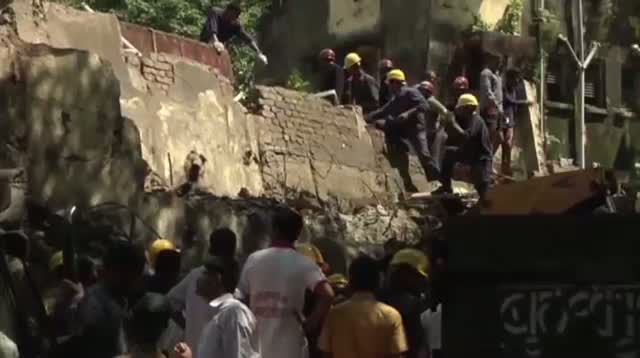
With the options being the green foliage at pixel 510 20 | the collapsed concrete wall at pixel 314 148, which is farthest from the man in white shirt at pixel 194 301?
the green foliage at pixel 510 20

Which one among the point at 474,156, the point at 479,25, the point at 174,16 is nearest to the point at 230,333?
the point at 474,156

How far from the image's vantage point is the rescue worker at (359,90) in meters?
21.5

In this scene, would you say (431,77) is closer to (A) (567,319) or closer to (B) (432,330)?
(B) (432,330)

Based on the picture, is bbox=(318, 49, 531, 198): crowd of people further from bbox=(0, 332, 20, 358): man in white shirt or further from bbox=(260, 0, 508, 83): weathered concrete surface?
bbox=(0, 332, 20, 358): man in white shirt

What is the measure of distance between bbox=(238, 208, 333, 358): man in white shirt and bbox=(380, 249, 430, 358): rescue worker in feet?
1.39

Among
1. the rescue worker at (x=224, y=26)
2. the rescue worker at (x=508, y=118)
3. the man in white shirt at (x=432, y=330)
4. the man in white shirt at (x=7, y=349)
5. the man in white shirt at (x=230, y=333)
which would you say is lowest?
the man in white shirt at (x=432, y=330)

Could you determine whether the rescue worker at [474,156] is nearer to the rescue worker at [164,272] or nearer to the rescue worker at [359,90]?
the rescue worker at [359,90]

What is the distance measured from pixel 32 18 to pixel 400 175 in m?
5.91

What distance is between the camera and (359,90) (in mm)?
21641

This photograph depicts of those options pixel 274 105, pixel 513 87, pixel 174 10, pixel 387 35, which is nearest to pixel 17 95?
pixel 274 105

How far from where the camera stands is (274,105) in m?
19.8

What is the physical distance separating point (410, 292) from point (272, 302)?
85cm

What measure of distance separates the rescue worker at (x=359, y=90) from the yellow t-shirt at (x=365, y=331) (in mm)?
12998

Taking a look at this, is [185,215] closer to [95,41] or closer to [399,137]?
[95,41]
